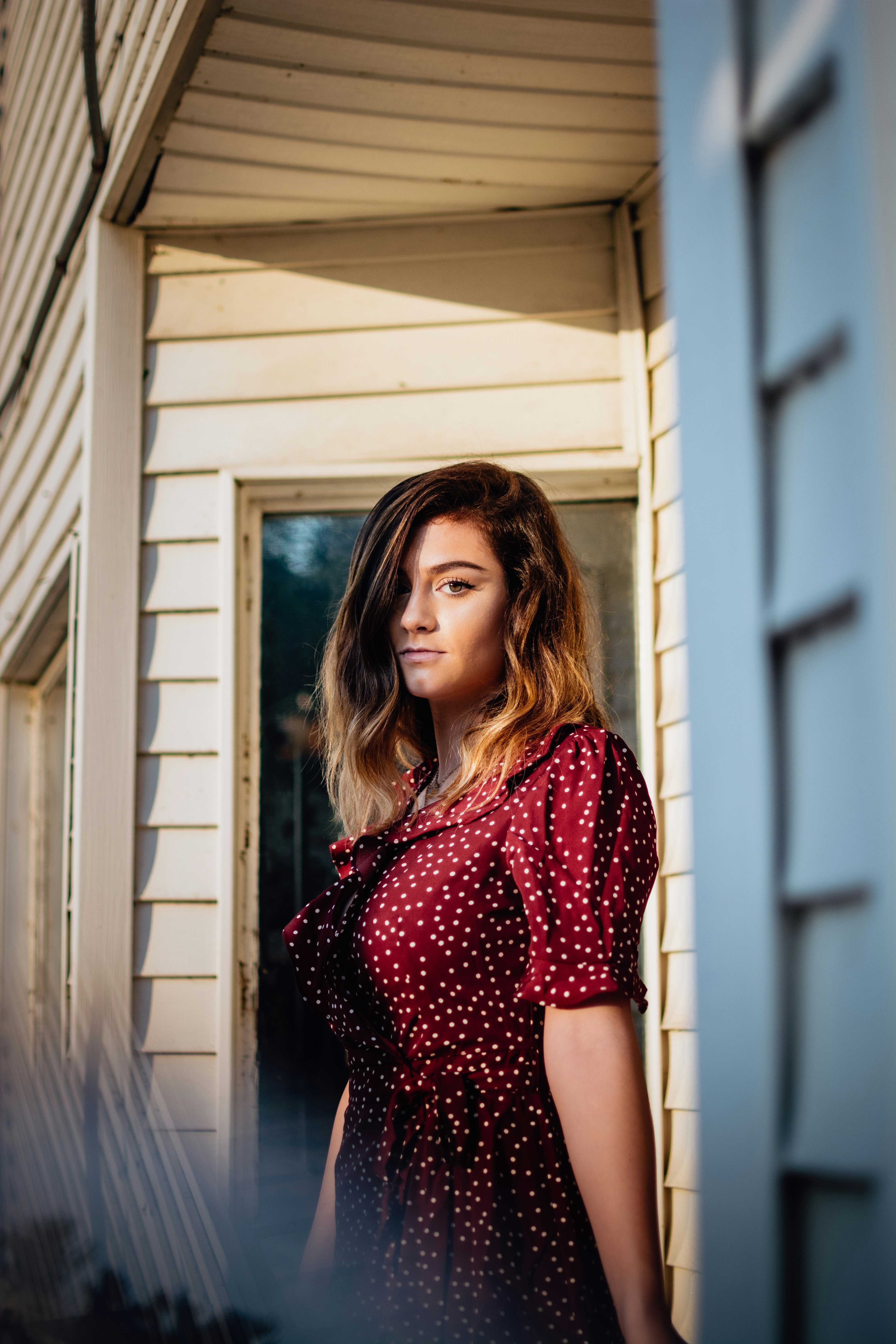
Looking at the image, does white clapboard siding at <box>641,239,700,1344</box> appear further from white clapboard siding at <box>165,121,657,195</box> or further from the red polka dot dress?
the red polka dot dress

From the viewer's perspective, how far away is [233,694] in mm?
Answer: 2590

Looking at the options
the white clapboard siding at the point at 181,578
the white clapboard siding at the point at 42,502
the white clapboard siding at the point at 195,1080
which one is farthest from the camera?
the white clapboard siding at the point at 42,502

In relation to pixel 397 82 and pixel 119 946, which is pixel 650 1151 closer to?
pixel 119 946

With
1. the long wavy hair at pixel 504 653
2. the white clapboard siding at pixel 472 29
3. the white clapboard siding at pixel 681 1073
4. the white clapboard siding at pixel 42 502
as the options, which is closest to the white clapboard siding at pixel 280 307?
the white clapboard siding at pixel 42 502

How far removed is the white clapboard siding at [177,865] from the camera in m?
2.54

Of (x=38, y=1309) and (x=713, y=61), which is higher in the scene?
(x=713, y=61)

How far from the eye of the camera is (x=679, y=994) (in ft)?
7.76

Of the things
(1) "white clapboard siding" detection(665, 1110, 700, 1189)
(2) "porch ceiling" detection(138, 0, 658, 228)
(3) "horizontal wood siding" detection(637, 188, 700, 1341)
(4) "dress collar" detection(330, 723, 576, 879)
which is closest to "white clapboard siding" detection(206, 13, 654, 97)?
(2) "porch ceiling" detection(138, 0, 658, 228)

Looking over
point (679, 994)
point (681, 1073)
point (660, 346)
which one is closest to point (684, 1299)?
point (681, 1073)

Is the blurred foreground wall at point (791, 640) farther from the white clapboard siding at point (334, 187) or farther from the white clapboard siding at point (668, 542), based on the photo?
the white clapboard siding at point (334, 187)

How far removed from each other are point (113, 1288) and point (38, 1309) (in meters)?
0.06

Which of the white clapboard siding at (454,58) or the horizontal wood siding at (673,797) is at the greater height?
the white clapboard siding at (454,58)

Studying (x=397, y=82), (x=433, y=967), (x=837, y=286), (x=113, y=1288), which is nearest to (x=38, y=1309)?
(x=113, y=1288)

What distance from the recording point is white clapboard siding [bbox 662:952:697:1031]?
7.68 ft
